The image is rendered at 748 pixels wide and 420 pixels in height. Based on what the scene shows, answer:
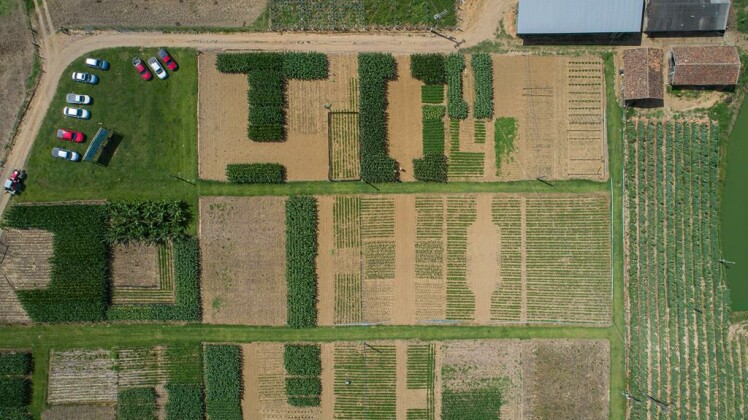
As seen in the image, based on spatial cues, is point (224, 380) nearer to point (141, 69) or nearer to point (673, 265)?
point (141, 69)

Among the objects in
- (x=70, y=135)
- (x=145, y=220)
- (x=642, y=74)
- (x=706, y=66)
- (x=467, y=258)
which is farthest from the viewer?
(x=467, y=258)

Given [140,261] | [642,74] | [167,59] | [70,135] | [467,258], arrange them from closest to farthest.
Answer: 1. [642,74]
2. [70,135]
3. [167,59]
4. [467,258]
5. [140,261]

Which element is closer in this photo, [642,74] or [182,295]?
[642,74]

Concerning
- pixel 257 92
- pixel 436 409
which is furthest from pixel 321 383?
pixel 257 92

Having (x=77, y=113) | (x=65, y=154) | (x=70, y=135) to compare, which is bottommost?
(x=65, y=154)

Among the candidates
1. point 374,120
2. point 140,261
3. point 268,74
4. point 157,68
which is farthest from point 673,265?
point 157,68

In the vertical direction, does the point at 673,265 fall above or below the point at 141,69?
below

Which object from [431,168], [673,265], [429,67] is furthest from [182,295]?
[673,265]
